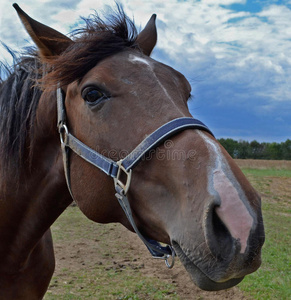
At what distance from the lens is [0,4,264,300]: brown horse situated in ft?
5.18

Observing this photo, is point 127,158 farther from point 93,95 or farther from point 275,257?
point 275,257

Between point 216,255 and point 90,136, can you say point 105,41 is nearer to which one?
point 90,136

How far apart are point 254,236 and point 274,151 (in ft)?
186

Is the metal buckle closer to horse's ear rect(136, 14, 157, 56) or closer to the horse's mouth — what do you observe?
the horse's mouth

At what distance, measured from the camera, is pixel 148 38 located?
2.96 meters

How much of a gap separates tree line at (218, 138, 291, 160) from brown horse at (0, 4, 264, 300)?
45637mm

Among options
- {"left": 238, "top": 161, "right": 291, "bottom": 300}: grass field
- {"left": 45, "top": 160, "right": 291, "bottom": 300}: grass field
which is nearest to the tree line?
{"left": 238, "top": 161, "right": 291, "bottom": 300}: grass field

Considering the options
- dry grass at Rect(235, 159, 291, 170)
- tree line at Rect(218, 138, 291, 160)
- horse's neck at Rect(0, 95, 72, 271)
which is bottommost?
tree line at Rect(218, 138, 291, 160)

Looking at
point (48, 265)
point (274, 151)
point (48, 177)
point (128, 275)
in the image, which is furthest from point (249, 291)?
point (274, 151)

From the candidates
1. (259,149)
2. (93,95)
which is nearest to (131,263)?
(93,95)

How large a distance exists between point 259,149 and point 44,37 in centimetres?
5411

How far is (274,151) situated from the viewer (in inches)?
2120

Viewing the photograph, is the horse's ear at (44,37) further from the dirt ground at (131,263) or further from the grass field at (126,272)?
the dirt ground at (131,263)

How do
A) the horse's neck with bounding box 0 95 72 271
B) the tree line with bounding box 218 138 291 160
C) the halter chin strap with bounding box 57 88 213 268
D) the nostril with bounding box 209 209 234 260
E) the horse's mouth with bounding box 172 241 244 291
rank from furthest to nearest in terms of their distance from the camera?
the tree line with bounding box 218 138 291 160 → the horse's neck with bounding box 0 95 72 271 → the halter chin strap with bounding box 57 88 213 268 → the horse's mouth with bounding box 172 241 244 291 → the nostril with bounding box 209 209 234 260
